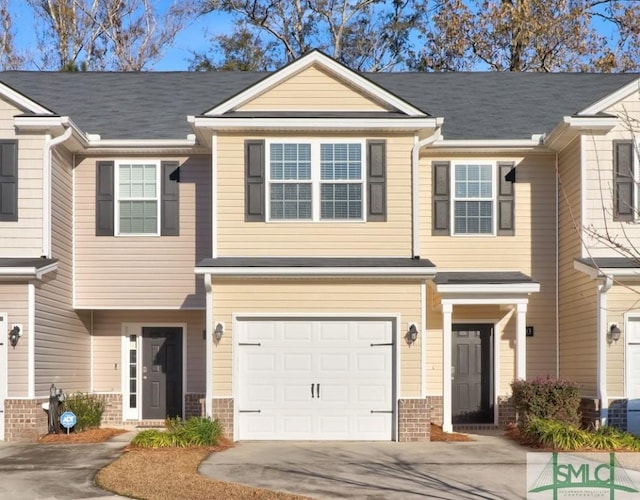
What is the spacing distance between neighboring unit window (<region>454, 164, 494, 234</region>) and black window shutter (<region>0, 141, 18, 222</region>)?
8.30 m

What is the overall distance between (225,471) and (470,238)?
8008 millimetres

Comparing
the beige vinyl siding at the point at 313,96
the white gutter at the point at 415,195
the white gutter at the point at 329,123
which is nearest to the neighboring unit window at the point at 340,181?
the white gutter at the point at 329,123

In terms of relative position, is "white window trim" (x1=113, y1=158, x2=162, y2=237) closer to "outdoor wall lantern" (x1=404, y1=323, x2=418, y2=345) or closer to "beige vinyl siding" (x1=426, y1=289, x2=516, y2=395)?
"outdoor wall lantern" (x1=404, y1=323, x2=418, y2=345)

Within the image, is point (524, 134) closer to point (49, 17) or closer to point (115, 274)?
point (115, 274)

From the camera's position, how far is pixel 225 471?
44.7 feet

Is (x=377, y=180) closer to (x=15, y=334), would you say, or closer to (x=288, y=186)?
(x=288, y=186)

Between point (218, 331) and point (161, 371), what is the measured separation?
357cm

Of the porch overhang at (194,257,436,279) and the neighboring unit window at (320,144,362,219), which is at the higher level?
the neighboring unit window at (320,144,362,219)

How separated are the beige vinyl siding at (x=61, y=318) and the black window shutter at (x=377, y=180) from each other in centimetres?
575

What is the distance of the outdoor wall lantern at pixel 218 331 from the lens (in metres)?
17.3

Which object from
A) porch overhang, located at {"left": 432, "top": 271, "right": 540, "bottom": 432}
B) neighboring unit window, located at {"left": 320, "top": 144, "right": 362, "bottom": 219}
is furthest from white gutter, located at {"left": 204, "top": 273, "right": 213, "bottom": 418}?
porch overhang, located at {"left": 432, "top": 271, "right": 540, "bottom": 432}

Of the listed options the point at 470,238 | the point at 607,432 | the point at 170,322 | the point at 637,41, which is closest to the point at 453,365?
the point at 470,238

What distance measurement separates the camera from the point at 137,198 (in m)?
19.5

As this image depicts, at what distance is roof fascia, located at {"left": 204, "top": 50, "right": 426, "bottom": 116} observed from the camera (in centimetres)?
1795
